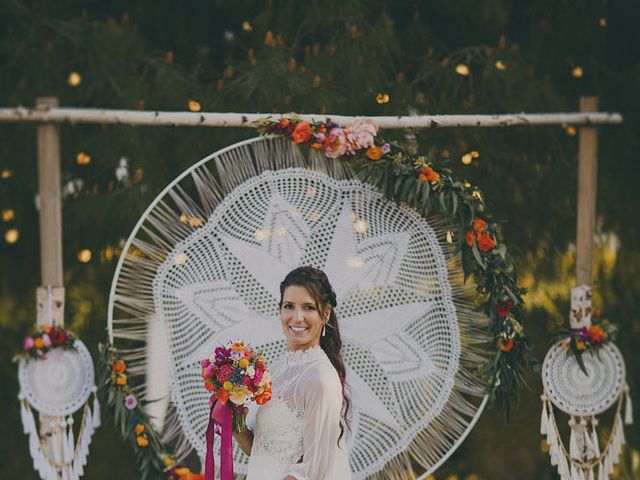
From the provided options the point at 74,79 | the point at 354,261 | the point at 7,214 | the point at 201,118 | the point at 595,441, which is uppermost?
the point at 74,79

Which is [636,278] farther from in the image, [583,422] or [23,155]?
[23,155]

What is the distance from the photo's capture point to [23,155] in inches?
197

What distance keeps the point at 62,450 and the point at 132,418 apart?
0.99 feet

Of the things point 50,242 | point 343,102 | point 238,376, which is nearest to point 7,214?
point 50,242

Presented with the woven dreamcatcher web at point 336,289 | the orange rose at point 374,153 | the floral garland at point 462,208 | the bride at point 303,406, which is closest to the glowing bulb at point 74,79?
the woven dreamcatcher web at point 336,289

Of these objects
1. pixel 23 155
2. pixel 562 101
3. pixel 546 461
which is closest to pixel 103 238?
pixel 23 155

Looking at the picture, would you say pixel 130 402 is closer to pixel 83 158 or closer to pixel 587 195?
pixel 83 158

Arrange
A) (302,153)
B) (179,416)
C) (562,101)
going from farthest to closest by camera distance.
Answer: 1. (562,101)
2. (302,153)
3. (179,416)

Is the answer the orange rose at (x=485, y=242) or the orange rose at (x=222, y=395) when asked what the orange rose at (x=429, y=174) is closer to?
the orange rose at (x=485, y=242)

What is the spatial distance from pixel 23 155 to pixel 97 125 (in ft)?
1.40

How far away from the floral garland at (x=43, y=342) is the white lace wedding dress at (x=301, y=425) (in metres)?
0.98

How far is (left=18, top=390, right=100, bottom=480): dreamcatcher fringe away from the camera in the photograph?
3.82 meters

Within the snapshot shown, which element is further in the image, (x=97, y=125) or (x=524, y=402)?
(x=524, y=402)

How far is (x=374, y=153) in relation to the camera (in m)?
3.97
